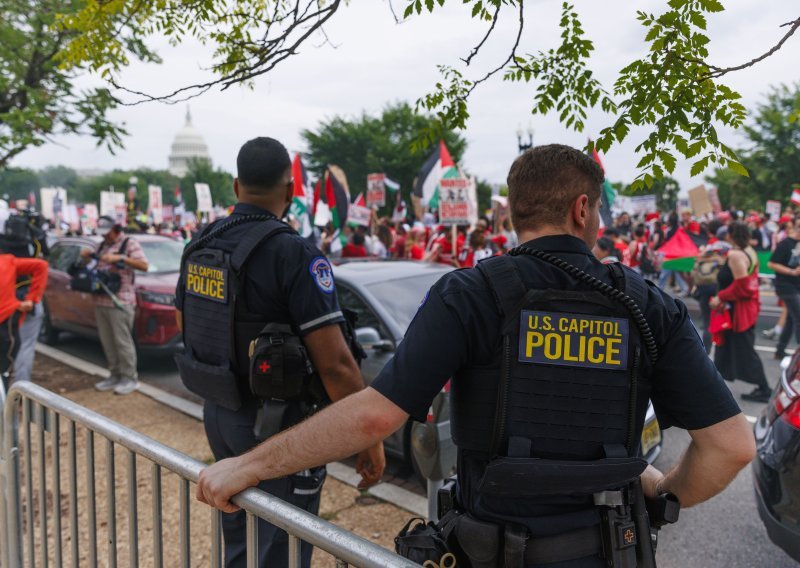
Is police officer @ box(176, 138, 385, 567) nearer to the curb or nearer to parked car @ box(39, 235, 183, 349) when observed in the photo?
the curb

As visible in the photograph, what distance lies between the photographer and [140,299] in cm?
776

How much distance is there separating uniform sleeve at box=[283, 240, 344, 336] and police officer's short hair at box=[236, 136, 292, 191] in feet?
1.28

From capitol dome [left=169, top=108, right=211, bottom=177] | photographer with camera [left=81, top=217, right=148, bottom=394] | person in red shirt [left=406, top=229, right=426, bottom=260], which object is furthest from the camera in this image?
capitol dome [left=169, top=108, right=211, bottom=177]

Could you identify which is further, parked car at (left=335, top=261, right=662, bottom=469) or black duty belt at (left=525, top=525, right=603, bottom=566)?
parked car at (left=335, top=261, right=662, bottom=469)

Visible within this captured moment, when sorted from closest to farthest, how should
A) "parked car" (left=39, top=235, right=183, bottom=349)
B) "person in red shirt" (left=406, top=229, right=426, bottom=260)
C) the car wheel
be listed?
"parked car" (left=39, top=235, right=183, bottom=349)
the car wheel
"person in red shirt" (left=406, top=229, right=426, bottom=260)

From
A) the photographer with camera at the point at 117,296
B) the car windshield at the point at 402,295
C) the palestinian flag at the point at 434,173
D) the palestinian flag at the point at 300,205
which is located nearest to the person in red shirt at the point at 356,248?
the palestinian flag at the point at 300,205

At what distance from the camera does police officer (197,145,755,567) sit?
1.57m

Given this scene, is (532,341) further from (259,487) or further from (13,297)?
(13,297)

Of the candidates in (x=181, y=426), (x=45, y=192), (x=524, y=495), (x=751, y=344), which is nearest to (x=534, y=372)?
(x=524, y=495)

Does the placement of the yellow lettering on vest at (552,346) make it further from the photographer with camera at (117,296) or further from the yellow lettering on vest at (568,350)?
the photographer with camera at (117,296)

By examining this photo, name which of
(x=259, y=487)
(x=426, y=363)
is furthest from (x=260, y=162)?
(x=426, y=363)

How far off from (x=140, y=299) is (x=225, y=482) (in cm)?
666

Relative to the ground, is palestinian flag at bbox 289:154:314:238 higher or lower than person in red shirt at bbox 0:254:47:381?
higher

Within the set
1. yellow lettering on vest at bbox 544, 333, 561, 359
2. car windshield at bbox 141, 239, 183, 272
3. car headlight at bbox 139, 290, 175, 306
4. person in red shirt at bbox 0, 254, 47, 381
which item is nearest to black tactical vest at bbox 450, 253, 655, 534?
yellow lettering on vest at bbox 544, 333, 561, 359
